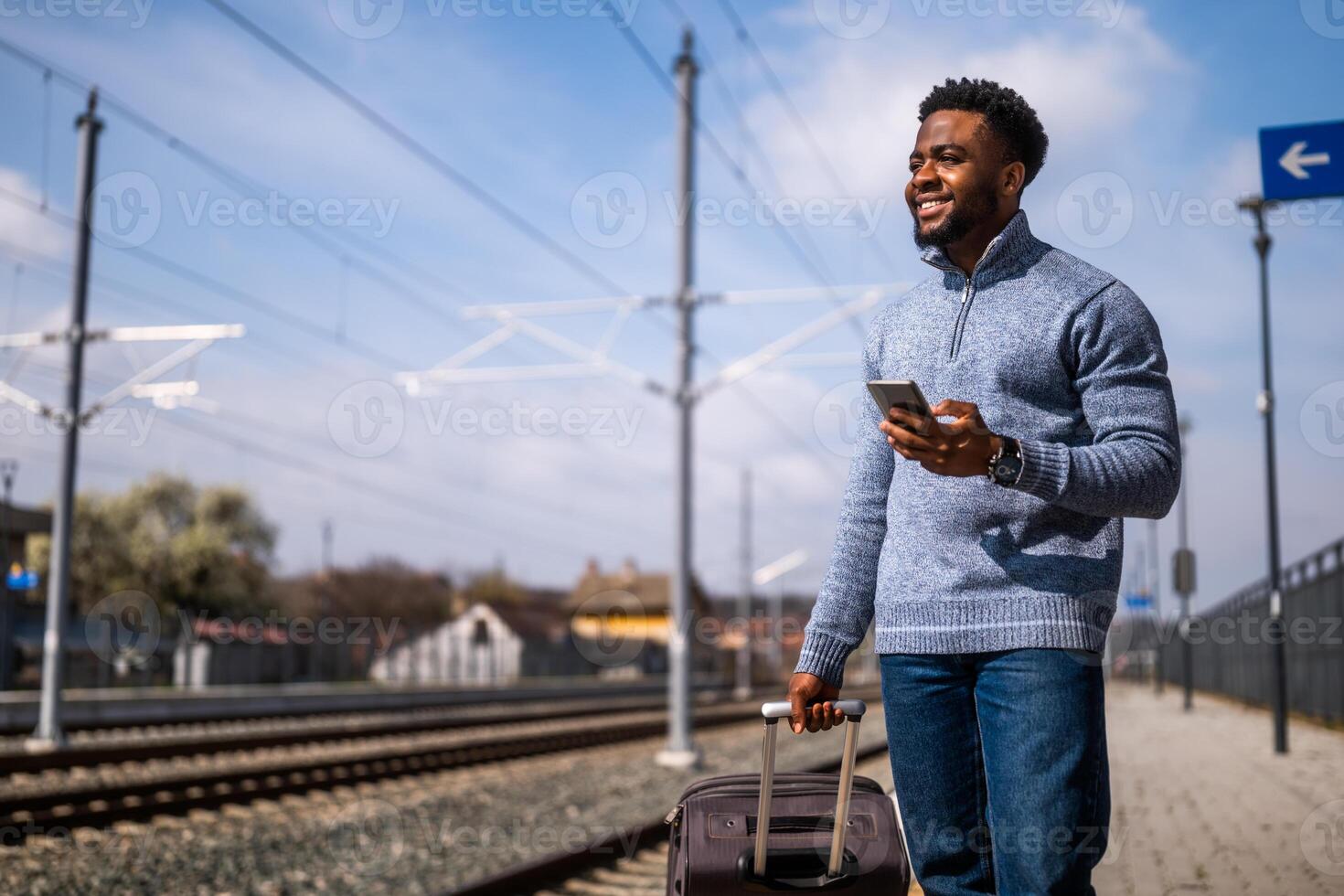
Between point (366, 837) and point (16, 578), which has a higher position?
point (16, 578)

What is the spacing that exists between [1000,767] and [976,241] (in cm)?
105

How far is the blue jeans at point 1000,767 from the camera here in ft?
7.55

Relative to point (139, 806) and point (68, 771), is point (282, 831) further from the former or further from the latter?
point (68, 771)

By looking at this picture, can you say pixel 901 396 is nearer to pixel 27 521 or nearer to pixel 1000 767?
pixel 1000 767

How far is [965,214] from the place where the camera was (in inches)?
103

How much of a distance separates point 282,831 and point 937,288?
28.2ft

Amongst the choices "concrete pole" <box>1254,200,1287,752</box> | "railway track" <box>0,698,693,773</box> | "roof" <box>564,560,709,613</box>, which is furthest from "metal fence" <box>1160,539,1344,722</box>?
"roof" <box>564,560,709,613</box>

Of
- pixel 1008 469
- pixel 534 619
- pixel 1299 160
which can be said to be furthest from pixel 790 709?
pixel 534 619

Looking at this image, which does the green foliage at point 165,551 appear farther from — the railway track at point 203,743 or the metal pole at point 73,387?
the metal pole at point 73,387

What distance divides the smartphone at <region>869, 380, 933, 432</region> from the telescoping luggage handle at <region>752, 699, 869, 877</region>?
645mm

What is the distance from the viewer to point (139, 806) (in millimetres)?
10477

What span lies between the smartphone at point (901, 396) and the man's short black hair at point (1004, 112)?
746 millimetres

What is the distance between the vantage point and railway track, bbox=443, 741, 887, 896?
7.46 metres

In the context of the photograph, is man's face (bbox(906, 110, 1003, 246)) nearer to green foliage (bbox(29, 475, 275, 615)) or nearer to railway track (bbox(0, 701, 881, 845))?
railway track (bbox(0, 701, 881, 845))
